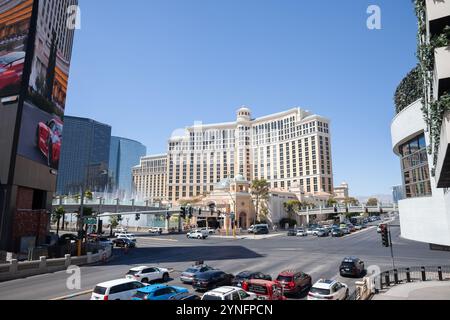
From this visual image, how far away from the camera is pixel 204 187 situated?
18800cm

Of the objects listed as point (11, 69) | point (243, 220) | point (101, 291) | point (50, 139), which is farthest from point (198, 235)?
point (101, 291)

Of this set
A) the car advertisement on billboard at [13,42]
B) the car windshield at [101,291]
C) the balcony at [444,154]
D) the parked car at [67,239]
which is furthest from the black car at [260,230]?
the car windshield at [101,291]

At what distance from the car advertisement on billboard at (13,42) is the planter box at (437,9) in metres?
43.0

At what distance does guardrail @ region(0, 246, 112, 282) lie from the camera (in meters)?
24.8

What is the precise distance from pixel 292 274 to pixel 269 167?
16290 centimetres

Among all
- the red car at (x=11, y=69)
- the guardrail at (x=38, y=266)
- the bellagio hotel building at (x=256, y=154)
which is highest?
the bellagio hotel building at (x=256, y=154)

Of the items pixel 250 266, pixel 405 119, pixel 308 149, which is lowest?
pixel 250 266

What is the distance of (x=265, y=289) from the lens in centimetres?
1825

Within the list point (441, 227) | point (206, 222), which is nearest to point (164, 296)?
point (441, 227)

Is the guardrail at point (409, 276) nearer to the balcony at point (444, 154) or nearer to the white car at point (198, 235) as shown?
the balcony at point (444, 154)

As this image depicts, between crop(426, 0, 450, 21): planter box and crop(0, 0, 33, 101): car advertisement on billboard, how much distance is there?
43.0m

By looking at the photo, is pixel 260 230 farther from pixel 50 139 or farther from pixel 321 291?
pixel 321 291

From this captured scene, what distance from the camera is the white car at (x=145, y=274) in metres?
23.2
